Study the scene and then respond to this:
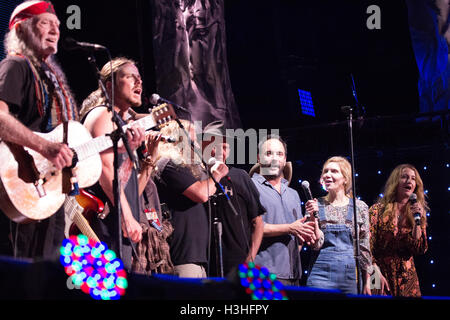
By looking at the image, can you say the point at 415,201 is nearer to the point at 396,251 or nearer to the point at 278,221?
the point at 396,251

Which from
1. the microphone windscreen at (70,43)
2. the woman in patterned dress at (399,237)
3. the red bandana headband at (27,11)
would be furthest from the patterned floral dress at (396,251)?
the red bandana headband at (27,11)

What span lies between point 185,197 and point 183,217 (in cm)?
14

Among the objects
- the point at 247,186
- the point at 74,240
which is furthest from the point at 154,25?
A: the point at 74,240

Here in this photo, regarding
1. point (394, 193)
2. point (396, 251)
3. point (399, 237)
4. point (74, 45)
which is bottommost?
point (396, 251)

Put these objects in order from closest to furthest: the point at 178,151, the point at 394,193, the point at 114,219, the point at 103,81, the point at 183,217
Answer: the point at 114,219, the point at 103,81, the point at 183,217, the point at 178,151, the point at 394,193

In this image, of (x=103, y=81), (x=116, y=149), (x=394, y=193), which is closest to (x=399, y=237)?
(x=394, y=193)

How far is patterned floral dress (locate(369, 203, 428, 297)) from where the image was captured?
5.51 m

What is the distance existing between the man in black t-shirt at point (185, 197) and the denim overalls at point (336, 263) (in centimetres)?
136

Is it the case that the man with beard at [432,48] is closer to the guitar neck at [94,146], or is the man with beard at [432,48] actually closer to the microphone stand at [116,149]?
the guitar neck at [94,146]

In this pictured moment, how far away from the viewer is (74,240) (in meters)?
2.58

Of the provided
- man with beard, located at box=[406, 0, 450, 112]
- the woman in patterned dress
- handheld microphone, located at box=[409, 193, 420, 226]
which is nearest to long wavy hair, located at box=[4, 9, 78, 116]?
the woman in patterned dress

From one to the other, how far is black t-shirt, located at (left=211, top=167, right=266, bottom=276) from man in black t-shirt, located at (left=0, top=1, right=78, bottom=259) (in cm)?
149

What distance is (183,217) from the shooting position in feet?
14.1

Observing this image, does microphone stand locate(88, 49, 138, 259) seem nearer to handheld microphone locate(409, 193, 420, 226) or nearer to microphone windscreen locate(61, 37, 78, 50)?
microphone windscreen locate(61, 37, 78, 50)
